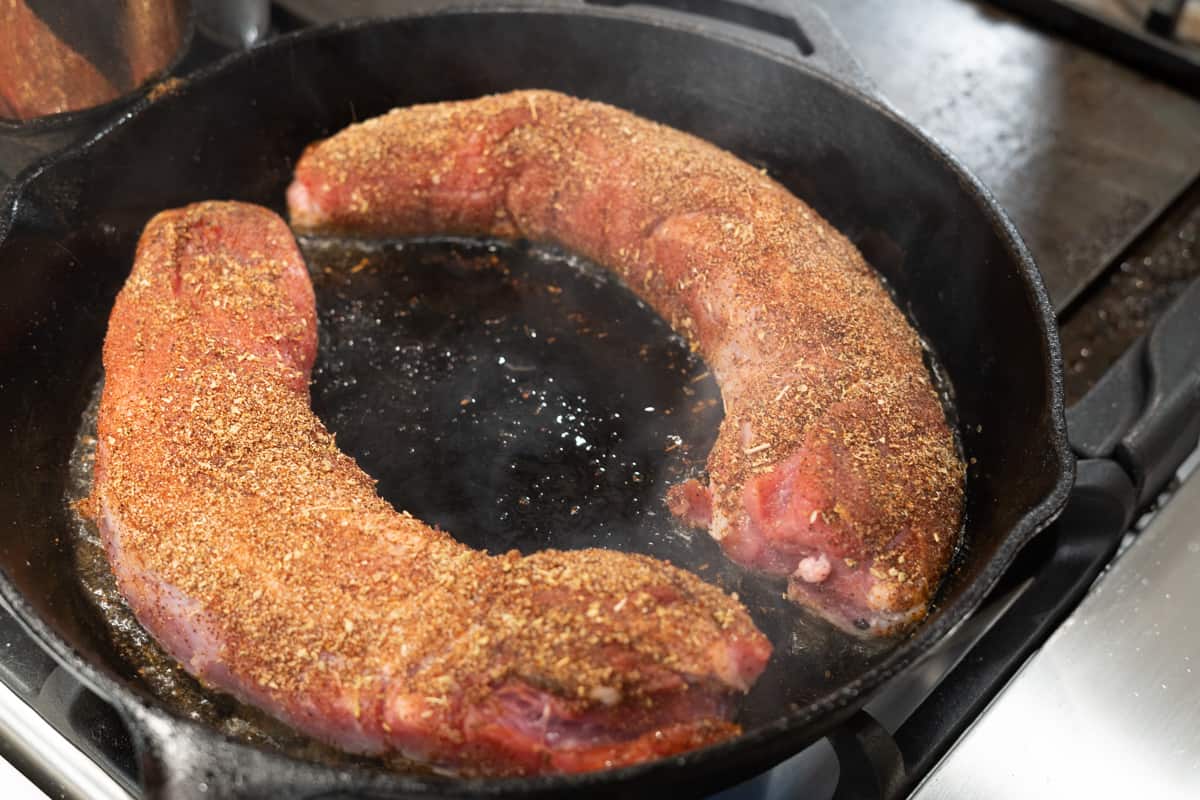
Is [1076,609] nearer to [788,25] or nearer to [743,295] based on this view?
[743,295]

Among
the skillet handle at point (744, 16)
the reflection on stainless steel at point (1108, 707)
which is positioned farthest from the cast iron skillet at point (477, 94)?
the reflection on stainless steel at point (1108, 707)

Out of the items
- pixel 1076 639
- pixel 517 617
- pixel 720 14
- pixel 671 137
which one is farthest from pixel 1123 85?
pixel 517 617

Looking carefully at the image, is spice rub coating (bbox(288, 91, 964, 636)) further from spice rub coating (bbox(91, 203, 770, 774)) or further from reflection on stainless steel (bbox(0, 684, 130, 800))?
reflection on stainless steel (bbox(0, 684, 130, 800))

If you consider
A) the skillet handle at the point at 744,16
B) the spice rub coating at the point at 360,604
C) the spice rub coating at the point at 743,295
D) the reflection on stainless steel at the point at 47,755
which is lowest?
the reflection on stainless steel at the point at 47,755

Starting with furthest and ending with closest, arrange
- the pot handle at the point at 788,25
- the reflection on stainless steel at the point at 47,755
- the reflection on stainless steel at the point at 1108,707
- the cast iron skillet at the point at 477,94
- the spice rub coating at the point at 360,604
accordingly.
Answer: the pot handle at the point at 788,25, the reflection on stainless steel at the point at 1108,707, the reflection on stainless steel at the point at 47,755, the spice rub coating at the point at 360,604, the cast iron skillet at the point at 477,94

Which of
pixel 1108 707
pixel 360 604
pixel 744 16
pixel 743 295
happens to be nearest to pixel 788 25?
pixel 744 16

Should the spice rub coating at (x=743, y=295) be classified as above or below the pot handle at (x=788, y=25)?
below

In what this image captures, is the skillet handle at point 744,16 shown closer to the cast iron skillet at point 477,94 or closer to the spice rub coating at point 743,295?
the cast iron skillet at point 477,94
